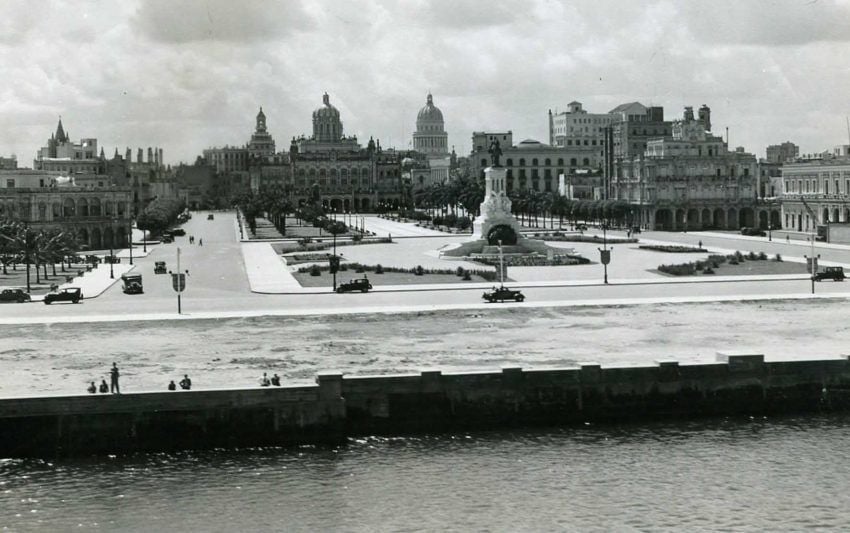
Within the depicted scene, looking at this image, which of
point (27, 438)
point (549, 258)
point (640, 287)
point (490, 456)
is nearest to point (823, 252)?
point (549, 258)

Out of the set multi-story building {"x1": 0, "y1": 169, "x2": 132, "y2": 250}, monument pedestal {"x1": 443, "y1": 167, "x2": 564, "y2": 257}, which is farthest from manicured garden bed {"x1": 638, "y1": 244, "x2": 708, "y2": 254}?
multi-story building {"x1": 0, "y1": 169, "x2": 132, "y2": 250}

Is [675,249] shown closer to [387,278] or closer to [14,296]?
[387,278]

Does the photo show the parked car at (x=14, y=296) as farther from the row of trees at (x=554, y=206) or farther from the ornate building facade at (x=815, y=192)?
the row of trees at (x=554, y=206)

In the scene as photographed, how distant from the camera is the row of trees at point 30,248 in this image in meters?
88.2

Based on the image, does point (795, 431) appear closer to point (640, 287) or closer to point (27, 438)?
point (27, 438)

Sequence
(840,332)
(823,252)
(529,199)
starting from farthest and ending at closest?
1. (529,199)
2. (823,252)
3. (840,332)

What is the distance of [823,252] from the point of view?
360 feet

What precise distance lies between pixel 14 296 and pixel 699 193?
111760 mm

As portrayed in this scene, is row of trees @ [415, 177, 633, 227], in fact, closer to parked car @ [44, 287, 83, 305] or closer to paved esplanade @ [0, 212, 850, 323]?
paved esplanade @ [0, 212, 850, 323]

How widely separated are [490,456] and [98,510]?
41.3 feet

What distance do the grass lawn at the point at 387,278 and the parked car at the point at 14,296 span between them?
18.2 metres

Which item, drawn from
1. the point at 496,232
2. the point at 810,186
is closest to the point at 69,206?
the point at 496,232

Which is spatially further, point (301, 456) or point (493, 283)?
point (493, 283)

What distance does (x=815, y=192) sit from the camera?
479ft
